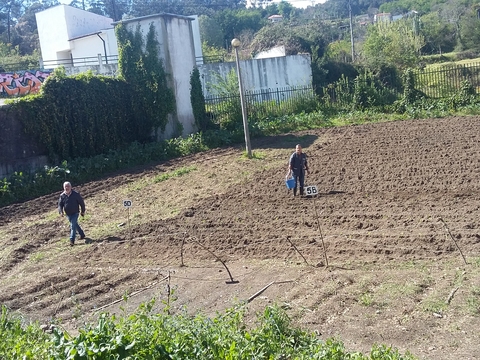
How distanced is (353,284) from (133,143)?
676 inches

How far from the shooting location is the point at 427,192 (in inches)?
578

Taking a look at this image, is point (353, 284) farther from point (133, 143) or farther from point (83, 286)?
point (133, 143)

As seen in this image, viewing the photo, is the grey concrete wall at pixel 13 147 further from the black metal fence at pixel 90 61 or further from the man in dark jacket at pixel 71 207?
the black metal fence at pixel 90 61

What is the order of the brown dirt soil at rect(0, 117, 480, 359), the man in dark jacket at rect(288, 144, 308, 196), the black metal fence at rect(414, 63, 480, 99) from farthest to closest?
1. the black metal fence at rect(414, 63, 480, 99)
2. the man in dark jacket at rect(288, 144, 308, 196)
3. the brown dirt soil at rect(0, 117, 480, 359)

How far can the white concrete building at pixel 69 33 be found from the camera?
47.6m

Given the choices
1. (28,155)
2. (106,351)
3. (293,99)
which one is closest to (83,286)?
(106,351)

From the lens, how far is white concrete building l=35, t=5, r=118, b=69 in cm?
4762

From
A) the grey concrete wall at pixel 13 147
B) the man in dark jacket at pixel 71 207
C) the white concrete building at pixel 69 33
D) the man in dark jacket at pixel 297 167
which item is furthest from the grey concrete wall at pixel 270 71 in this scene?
the man in dark jacket at pixel 71 207

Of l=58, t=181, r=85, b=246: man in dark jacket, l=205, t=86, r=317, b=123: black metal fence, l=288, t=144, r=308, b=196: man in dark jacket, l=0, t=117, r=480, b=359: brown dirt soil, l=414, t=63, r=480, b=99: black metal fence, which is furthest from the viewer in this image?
l=414, t=63, r=480, b=99: black metal fence

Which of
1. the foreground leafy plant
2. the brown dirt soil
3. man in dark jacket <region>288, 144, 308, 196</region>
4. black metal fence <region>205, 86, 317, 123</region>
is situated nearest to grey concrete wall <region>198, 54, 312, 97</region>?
black metal fence <region>205, 86, 317, 123</region>

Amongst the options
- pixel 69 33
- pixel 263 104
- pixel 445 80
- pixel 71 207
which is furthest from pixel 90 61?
pixel 71 207

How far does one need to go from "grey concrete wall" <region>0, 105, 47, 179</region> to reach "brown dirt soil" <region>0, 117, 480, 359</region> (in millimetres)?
3557

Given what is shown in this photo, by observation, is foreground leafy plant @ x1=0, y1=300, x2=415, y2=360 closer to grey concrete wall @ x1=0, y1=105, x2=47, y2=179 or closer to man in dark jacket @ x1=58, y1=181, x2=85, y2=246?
man in dark jacket @ x1=58, y1=181, x2=85, y2=246

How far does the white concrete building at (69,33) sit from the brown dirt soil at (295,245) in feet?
99.0
